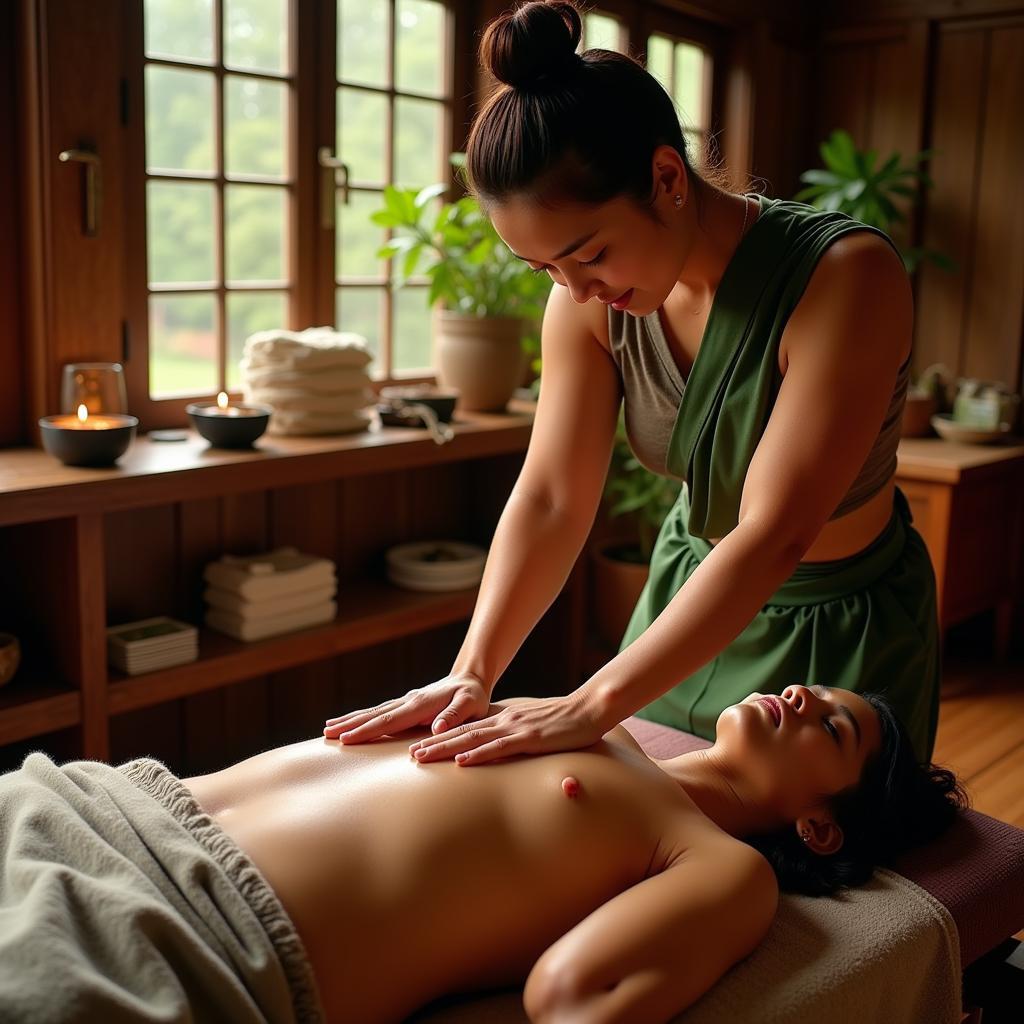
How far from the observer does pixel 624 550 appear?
12.4ft

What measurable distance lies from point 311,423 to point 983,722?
212cm

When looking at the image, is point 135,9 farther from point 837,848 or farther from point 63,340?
point 837,848

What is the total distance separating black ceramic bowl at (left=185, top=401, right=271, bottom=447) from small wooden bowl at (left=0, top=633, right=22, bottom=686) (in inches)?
22.1

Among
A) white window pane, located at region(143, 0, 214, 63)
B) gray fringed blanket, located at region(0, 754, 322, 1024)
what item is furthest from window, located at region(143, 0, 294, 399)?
gray fringed blanket, located at region(0, 754, 322, 1024)

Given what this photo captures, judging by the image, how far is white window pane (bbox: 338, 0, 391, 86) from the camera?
3.06 metres

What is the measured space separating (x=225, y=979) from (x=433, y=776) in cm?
36

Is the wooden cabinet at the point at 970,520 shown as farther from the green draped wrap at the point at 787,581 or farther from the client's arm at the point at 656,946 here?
the client's arm at the point at 656,946

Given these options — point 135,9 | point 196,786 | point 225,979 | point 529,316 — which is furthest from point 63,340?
point 225,979

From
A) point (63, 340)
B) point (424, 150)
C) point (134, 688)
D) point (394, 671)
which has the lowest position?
point (394, 671)

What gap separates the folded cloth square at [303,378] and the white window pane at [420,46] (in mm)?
897

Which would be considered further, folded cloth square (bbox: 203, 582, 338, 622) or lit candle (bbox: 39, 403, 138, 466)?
folded cloth square (bbox: 203, 582, 338, 622)

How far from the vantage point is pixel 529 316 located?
322cm

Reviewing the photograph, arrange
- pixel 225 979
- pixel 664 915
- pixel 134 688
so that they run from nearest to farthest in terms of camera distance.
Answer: pixel 225 979 → pixel 664 915 → pixel 134 688

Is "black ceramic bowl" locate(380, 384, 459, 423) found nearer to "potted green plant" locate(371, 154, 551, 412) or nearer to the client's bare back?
"potted green plant" locate(371, 154, 551, 412)
